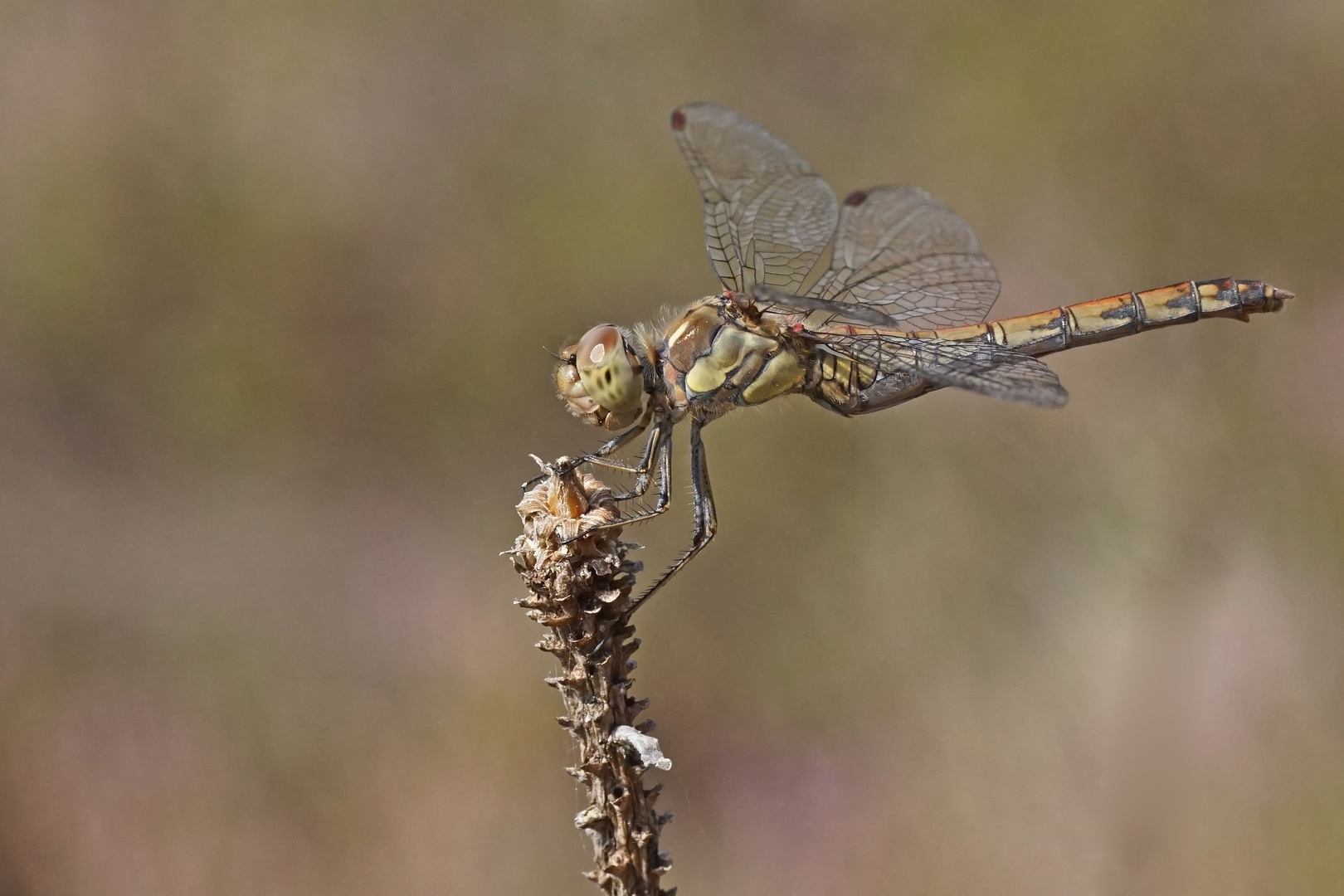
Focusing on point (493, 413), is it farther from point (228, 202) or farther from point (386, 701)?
point (228, 202)

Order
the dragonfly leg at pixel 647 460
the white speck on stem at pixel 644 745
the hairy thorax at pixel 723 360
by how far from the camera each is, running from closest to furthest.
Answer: the white speck on stem at pixel 644 745, the dragonfly leg at pixel 647 460, the hairy thorax at pixel 723 360

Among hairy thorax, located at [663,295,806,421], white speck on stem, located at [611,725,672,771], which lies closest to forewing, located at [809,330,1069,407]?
hairy thorax, located at [663,295,806,421]

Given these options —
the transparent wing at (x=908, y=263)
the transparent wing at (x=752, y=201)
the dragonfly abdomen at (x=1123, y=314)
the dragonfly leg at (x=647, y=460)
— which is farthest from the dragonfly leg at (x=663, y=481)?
the dragonfly abdomen at (x=1123, y=314)

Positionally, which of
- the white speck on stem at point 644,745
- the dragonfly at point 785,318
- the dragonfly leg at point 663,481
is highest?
the dragonfly at point 785,318

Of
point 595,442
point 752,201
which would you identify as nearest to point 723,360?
point 752,201

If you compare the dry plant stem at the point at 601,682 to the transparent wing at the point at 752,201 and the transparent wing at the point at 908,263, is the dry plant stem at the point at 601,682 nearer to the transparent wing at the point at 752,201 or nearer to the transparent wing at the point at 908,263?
the transparent wing at the point at 752,201

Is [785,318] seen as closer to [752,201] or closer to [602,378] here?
[752,201]

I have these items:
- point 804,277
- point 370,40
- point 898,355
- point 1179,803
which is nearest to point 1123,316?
point 898,355
